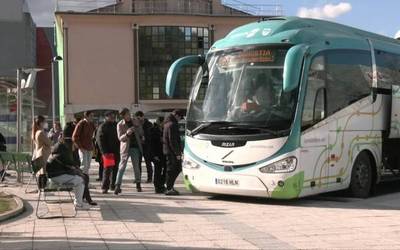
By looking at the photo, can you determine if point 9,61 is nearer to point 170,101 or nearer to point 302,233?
point 170,101

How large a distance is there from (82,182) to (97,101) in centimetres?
4931

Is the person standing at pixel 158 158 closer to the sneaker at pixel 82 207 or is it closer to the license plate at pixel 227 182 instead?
the license plate at pixel 227 182

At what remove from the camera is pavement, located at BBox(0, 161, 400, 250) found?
28.6ft

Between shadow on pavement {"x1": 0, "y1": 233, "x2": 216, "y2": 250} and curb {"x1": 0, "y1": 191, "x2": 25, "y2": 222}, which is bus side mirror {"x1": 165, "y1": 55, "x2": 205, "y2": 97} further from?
shadow on pavement {"x1": 0, "y1": 233, "x2": 216, "y2": 250}

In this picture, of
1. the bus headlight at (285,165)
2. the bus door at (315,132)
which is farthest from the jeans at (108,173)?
the bus door at (315,132)

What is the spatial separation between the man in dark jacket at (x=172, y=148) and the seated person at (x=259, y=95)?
2.22 m

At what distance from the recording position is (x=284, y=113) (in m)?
12.1

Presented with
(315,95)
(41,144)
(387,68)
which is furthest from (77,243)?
(387,68)

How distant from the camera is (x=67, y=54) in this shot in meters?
59.7

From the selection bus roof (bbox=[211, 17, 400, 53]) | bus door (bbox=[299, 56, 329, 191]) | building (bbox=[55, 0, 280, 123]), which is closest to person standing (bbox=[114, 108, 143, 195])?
bus roof (bbox=[211, 17, 400, 53])

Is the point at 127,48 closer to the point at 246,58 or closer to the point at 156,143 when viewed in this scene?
the point at 156,143

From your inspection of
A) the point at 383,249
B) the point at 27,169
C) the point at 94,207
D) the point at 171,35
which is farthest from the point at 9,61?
the point at 383,249

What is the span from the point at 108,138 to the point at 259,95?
3786 millimetres

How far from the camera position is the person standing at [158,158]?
14.8m
